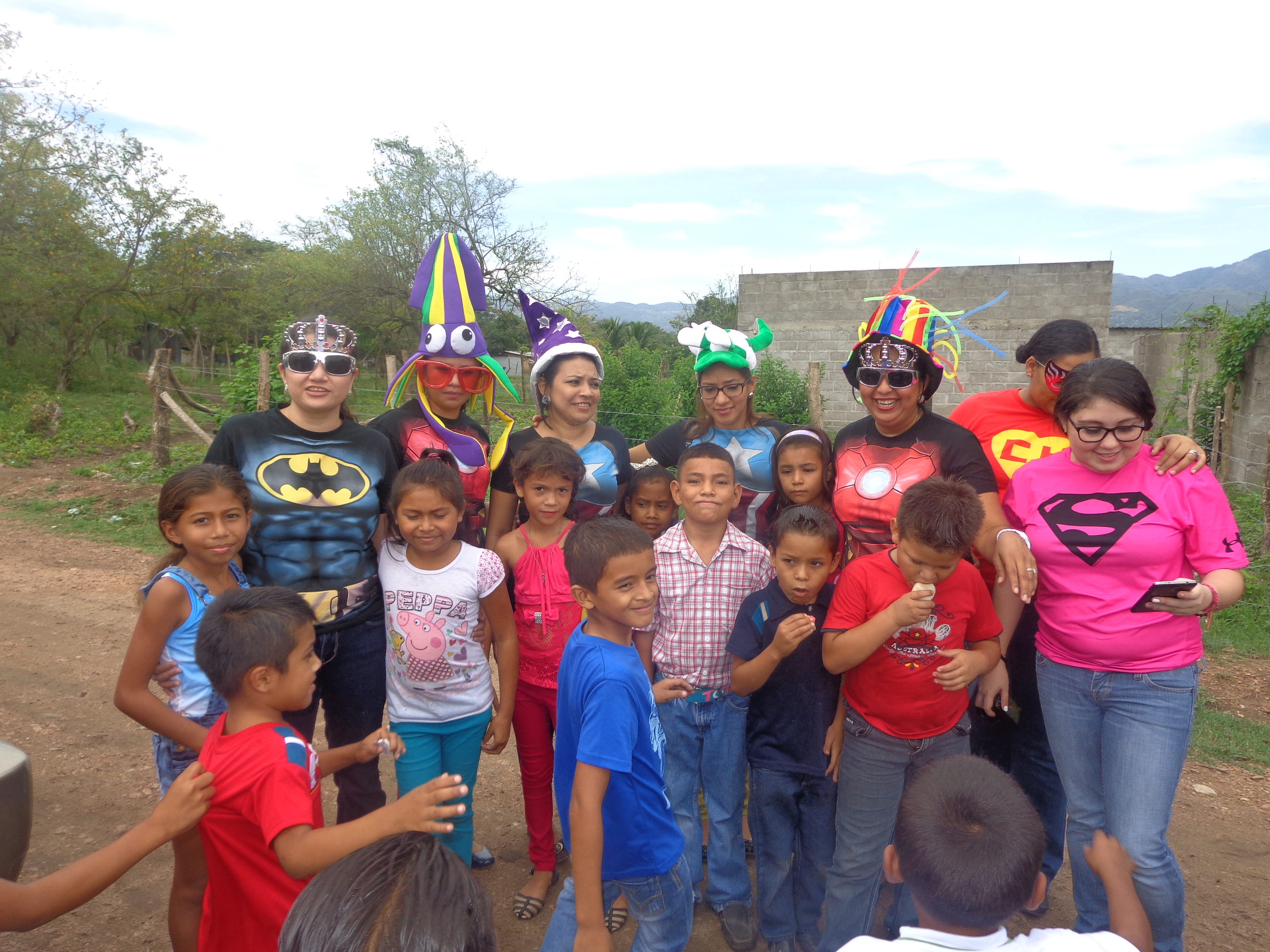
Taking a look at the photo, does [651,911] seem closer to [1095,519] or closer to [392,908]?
[392,908]

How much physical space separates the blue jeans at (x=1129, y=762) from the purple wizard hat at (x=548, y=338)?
6.61ft

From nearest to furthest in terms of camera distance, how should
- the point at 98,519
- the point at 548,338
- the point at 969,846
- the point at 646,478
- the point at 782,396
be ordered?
1. the point at 969,846
2. the point at 646,478
3. the point at 548,338
4. the point at 98,519
5. the point at 782,396

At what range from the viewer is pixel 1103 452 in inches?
87.0

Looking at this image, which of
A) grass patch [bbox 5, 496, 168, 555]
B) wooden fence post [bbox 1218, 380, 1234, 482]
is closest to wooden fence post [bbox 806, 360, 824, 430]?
wooden fence post [bbox 1218, 380, 1234, 482]

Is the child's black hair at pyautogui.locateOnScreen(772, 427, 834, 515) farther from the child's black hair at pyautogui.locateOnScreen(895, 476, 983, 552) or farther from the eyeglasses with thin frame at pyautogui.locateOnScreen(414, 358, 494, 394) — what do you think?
the eyeglasses with thin frame at pyautogui.locateOnScreen(414, 358, 494, 394)

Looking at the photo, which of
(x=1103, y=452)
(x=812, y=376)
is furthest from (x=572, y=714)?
(x=812, y=376)

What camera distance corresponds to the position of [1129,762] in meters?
2.17

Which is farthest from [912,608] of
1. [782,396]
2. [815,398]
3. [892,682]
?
[782,396]

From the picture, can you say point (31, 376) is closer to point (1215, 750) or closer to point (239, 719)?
point (239, 719)

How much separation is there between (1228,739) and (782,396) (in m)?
6.97

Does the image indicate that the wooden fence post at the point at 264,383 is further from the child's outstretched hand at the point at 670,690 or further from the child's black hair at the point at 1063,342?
the child's black hair at the point at 1063,342

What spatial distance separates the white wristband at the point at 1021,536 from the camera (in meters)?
2.30

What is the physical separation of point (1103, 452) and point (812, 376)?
6.02 m

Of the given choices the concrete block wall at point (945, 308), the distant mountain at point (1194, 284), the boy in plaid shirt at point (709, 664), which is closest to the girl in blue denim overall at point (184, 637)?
the boy in plaid shirt at point (709, 664)
